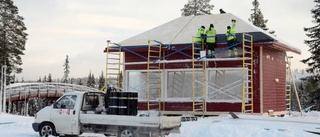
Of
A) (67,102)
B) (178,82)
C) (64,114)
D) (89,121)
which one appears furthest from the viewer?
(178,82)

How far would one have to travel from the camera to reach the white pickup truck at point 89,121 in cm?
1362

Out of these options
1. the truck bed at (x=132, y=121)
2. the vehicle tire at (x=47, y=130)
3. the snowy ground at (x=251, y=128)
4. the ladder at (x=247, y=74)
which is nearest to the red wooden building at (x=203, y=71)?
the ladder at (x=247, y=74)

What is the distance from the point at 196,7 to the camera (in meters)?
46.2

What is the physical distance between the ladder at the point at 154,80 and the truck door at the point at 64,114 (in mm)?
7074

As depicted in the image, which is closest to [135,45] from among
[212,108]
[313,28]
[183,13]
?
[212,108]

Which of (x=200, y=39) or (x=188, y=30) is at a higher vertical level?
(x=188, y=30)

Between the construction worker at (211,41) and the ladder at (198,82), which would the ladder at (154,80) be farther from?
the construction worker at (211,41)

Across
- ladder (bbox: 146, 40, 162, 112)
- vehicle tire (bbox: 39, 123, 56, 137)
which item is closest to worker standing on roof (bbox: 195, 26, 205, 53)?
ladder (bbox: 146, 40, 162, 112)

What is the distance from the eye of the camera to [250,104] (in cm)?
1950

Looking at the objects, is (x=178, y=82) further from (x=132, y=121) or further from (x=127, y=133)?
(x=132, y=121)

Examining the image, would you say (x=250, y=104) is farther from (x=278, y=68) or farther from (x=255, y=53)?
(x=278, y=68)

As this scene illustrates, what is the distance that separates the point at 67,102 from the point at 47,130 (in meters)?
1.28

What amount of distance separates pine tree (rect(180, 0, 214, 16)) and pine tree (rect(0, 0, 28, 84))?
57.3 feet

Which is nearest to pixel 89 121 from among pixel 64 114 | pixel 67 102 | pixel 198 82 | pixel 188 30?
pixel 64 114
